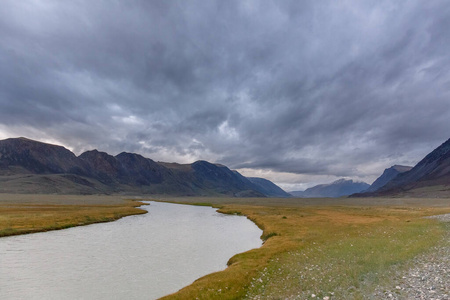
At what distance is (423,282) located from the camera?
16.9 m

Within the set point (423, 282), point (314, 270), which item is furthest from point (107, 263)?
point (423, 282)

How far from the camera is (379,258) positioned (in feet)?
77.9

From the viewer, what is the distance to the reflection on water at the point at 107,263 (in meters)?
20.9

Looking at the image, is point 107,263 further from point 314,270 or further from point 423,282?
point 423,282

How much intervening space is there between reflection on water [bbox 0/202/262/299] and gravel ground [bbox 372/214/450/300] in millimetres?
16243

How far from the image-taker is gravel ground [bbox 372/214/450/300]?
48.5ft

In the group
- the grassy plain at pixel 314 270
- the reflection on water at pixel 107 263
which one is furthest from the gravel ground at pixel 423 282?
the reflection on water at pixel 107 263

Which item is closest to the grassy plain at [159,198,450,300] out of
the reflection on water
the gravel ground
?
the gravel ground

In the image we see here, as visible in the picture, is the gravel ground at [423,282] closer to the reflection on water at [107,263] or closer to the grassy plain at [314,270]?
the grassy plain at [314,270]

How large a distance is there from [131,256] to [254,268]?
16795 mm

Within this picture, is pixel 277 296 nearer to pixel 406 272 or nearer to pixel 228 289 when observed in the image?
pixel 228 289

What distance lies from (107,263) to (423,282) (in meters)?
29.8

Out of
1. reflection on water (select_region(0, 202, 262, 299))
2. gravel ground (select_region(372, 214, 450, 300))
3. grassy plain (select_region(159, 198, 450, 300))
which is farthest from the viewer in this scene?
reflection on water (select_region(0, 202, 262, 299))

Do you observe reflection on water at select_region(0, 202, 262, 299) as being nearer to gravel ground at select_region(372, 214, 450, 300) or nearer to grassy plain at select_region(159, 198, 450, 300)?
grassy plain at select_region(159, 198, 450, 300)
